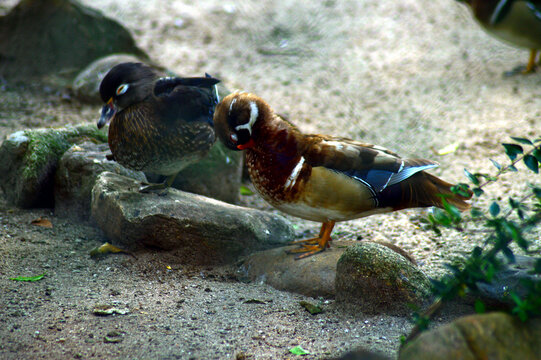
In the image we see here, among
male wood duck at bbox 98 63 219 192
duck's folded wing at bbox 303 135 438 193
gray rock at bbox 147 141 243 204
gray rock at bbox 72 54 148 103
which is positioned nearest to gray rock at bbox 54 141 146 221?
male wood duck at bbox 98 63 219 192

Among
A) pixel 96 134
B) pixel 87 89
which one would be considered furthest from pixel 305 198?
pixel 87 89

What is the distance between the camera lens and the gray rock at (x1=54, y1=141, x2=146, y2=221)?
13.5 feet

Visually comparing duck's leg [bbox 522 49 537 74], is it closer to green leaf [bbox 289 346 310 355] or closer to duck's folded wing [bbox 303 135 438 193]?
duck's folded wing [bbox 303 135 438 193]

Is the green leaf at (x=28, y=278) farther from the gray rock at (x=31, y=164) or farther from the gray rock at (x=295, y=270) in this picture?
the gray rock at (x=295, y=270)

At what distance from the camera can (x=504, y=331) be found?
2088 mm

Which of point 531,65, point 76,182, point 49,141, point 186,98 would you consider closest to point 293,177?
point 186,98

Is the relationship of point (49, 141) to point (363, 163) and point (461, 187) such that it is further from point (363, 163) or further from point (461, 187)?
point (461, 187)

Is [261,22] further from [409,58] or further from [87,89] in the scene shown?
[87,89]

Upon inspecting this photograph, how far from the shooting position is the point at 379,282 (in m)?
3.02

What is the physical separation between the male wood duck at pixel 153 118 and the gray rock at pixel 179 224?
24cm

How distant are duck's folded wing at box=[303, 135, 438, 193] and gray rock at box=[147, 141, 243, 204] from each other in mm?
1406

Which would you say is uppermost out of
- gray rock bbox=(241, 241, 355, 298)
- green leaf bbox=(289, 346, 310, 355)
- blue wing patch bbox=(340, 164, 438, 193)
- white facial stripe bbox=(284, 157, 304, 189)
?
blue wing patch bbox=(340, 164, 438, 193)

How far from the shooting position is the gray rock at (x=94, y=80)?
618 cm

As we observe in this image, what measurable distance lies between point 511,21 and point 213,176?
9.13 feet
